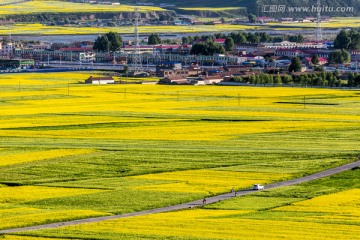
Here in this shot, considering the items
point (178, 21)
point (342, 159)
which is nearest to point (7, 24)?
point (178, 21)

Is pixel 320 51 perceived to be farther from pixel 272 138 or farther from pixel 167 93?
pixel 272 138

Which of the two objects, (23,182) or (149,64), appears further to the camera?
(149,64)

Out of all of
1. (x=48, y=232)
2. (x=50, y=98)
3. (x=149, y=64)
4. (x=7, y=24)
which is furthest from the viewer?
(x=7, y=24)

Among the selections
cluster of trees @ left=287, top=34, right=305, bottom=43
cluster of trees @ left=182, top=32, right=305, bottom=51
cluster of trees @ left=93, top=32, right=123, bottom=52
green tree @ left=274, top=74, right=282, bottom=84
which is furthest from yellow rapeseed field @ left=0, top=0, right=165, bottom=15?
green tree @ left=274, top=74, right=282, bottom=84

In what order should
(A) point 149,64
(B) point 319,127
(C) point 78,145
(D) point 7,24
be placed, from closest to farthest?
1. (C) point 78,145
2. (B) point 319,127
3. (A) point 149,64
4. (D) point 7,24

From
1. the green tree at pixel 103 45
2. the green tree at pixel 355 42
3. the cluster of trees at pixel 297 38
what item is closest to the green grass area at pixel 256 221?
the green tree at pixel 103 45

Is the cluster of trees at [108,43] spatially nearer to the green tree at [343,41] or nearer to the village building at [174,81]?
the green tree at [343,41]

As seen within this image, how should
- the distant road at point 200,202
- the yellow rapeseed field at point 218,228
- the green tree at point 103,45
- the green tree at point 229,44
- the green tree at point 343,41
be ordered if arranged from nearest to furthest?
the yellow rapeseed field at point 218,228
the distant road at point 200,202
the green tree at point 229,44
the green tree at point 103,45
the green tree at point 343,41

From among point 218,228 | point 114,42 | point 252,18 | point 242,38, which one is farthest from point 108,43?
point 218,228
